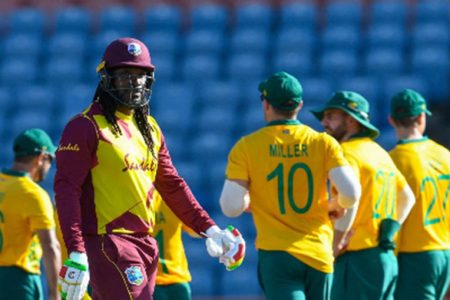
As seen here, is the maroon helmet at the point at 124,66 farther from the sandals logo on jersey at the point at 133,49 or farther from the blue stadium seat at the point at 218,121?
the blue stadium seat at the point at 218,121

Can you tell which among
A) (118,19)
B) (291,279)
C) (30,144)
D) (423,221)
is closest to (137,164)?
(291,279)

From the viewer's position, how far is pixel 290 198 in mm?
7105

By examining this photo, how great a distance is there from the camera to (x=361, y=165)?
26.1 ft

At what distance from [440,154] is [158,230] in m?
2.15

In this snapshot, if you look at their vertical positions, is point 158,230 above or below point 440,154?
below

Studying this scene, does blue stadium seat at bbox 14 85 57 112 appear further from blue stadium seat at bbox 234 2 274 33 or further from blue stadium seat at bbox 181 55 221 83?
blue stadium seat at bbox 234 2 274 33

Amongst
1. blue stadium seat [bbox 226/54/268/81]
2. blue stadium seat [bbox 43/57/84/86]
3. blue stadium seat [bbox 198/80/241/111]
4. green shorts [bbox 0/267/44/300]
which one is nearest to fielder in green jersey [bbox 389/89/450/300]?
green shorts [bbox 0/267/44/300]

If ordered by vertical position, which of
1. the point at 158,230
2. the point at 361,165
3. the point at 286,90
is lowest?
the point at 158,230

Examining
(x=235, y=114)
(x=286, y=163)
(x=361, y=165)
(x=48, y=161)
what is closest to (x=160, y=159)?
(x=286, y=163)

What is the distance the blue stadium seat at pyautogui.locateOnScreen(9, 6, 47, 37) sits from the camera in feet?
63.7

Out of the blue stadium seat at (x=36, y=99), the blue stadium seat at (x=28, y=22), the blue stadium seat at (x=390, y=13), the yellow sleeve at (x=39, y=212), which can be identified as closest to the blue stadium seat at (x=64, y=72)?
the blue stadium seat at (x=36, y=99)

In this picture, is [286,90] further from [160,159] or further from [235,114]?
[235,114]

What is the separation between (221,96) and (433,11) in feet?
11.5

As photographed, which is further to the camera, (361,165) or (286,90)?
(361,165)
